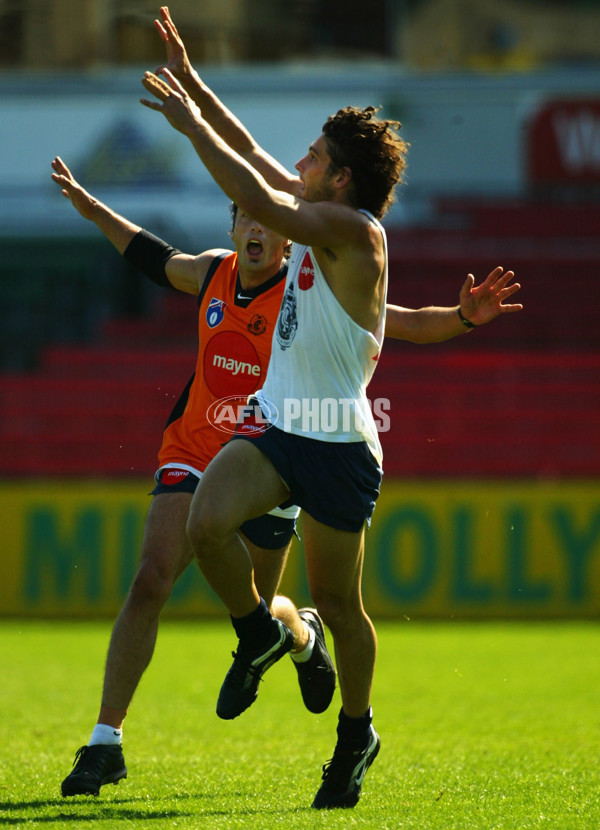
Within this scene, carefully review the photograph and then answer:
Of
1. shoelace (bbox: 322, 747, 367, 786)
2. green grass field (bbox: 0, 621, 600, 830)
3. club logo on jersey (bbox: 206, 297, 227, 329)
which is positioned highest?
club logo on jersey (bbox: 206, 297, 227, 329)

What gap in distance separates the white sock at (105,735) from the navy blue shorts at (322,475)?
4.00 feet

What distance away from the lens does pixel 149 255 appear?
505 centimetres

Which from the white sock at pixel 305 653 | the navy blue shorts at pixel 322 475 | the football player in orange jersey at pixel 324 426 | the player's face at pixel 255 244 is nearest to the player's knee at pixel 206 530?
the football player in orange jersey at pixel 324 426

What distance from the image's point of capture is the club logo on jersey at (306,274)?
409 centimetres

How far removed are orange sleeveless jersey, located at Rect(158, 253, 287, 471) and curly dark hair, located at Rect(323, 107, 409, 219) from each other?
935 mm

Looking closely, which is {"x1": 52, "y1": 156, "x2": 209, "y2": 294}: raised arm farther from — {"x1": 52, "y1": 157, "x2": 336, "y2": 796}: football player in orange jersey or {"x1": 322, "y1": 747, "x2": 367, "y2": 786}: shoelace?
{"x1": 322, "y1": 747, "x2": 367, "y2": 786}: shoelace

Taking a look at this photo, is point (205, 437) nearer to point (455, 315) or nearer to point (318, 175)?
point (455, 315)

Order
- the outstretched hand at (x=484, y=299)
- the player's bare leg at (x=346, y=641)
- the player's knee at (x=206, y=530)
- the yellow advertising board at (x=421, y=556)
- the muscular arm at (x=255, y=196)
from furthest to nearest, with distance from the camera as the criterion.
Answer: the yellow advertising board at (x=421, y=556) → the outstretched hand at (x=484, y=299) → the player's bare leg at (x=346, y=641) → the player's knee at (x=206, y=530) → the muscular arm at (x=255, y=196)

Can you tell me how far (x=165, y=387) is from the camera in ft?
46.1

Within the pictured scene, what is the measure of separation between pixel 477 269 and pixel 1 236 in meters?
7.01

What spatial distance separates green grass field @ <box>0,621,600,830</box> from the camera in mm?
3969

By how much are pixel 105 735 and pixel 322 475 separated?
1.38 meters

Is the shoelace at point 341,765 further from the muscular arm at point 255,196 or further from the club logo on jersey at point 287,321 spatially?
the muscular arm at point 255,196

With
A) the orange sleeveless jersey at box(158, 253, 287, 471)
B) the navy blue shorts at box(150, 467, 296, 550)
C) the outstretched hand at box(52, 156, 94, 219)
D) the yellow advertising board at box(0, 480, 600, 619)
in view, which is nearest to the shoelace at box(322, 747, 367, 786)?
the navy blue shorts at box(150, 467, 296, 550)
